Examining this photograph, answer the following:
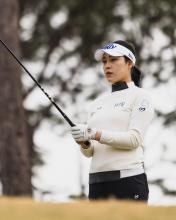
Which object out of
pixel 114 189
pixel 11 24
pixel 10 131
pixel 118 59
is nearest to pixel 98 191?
pixel 114 189

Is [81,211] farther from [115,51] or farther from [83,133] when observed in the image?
[115,51]

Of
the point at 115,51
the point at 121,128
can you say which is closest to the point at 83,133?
the point at 121,128

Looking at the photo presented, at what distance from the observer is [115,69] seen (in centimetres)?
395

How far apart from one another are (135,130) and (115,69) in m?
0.39

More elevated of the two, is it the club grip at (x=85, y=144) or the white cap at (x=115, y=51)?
the white cap at (x=115, y=51)

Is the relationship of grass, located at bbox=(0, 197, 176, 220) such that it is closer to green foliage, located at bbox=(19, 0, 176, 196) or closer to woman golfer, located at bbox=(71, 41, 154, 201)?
woman golfer, located at bbox=(71, 41, 154, 201)

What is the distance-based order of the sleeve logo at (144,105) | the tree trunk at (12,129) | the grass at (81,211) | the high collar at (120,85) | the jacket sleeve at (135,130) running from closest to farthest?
the grass at (81,211) < the jacket sleeve at (135,130) < the sleeve logo at (144,105) < the high collar at (120,85) < the tree trunk at (12,129)

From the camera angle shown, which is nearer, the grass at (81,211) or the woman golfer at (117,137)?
the grass at (81,211)

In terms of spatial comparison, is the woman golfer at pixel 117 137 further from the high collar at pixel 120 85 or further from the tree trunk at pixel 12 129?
the tree trunk at pixel 12 129

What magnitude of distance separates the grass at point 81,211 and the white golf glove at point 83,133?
920 mm

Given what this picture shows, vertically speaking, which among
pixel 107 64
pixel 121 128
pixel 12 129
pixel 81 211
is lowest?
pixel 81 211

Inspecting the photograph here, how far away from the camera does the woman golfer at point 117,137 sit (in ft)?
12.2

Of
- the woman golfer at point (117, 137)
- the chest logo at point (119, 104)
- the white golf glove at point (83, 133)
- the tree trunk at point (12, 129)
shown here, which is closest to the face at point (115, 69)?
the woman golfer at point (117, 137)

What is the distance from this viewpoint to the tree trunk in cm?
912
